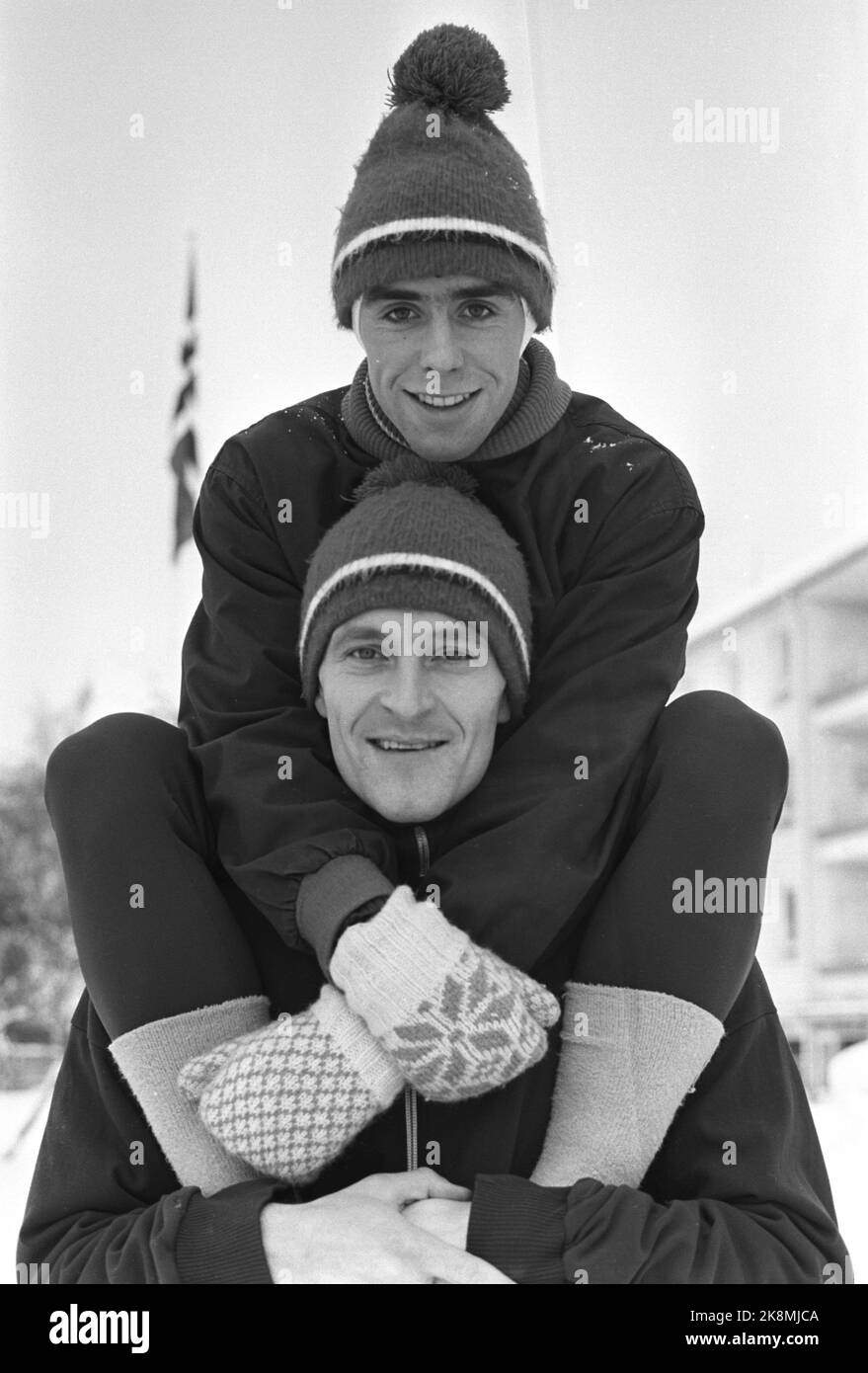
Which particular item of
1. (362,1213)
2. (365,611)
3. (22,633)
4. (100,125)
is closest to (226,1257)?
(362,1213)

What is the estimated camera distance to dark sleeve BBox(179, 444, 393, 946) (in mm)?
1021

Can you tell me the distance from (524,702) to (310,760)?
0.58 feet

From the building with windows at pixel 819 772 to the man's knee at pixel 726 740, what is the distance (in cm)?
87

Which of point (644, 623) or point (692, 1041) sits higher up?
point (644, 623)

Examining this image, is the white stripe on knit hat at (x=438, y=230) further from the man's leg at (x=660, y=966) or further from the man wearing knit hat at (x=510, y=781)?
the man's leg at (x=660, y=966)

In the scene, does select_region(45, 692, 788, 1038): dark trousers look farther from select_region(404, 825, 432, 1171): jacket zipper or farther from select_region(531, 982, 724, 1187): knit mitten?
select_region(404, 825, 432, 1171): jacket zipper

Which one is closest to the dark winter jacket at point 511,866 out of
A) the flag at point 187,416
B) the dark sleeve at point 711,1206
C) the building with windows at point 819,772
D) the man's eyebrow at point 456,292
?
the dark sleeve at point 711,1206

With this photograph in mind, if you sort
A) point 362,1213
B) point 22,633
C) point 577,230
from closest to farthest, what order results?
point 362,1213, point 577,230, point 22,633

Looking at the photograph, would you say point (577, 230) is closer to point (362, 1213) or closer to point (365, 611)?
point (365, 611)

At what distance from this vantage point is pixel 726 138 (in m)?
1.97

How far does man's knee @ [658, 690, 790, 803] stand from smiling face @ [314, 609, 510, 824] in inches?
5.5

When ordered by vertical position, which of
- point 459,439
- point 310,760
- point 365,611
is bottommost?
point 310,760

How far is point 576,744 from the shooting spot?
106cm

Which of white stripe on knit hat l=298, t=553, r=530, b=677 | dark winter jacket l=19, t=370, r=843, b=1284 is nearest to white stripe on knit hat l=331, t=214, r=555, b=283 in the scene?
dark winter jacket l=19, t=370, r=843, b=1284
